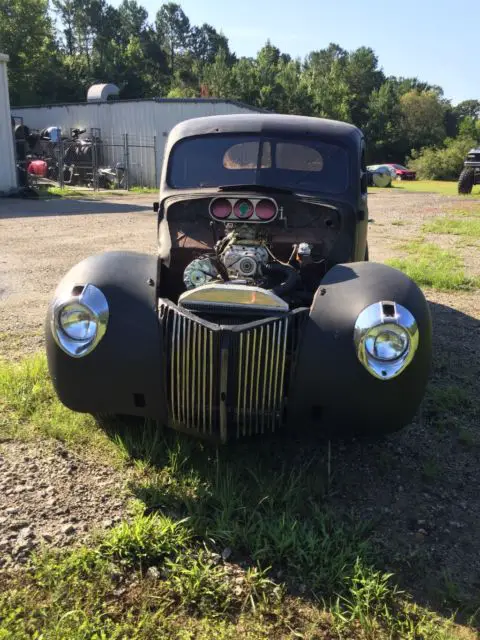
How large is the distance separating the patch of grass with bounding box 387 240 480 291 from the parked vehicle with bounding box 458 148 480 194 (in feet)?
49.4

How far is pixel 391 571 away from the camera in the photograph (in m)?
2.53

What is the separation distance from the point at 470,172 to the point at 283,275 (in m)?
23.3

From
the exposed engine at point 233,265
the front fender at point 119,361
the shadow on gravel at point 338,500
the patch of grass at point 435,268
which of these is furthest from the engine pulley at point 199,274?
the patch of grass at point 435,268

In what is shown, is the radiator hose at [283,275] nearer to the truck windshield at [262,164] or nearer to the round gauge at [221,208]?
the round gauge at [221,208]

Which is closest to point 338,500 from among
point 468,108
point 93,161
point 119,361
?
point 119,361

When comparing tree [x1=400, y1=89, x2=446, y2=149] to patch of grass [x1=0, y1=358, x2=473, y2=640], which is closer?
patch of grass [x1=0, y1=358, x2=473, y2=640]

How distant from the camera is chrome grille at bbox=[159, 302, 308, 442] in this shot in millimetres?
2877

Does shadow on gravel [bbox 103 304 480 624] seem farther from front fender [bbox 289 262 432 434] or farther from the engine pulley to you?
the engine pulley

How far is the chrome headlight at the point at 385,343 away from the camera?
2.84 meters

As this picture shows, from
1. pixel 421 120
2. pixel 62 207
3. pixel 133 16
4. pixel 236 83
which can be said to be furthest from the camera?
pixel 133 16

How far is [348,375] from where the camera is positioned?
9.50ft

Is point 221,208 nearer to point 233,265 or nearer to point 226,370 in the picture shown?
point 233,265

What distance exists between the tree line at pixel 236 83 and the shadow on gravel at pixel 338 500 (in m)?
46.7

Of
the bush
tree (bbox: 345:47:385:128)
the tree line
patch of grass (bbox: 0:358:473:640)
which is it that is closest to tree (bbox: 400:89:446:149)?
the tree line
